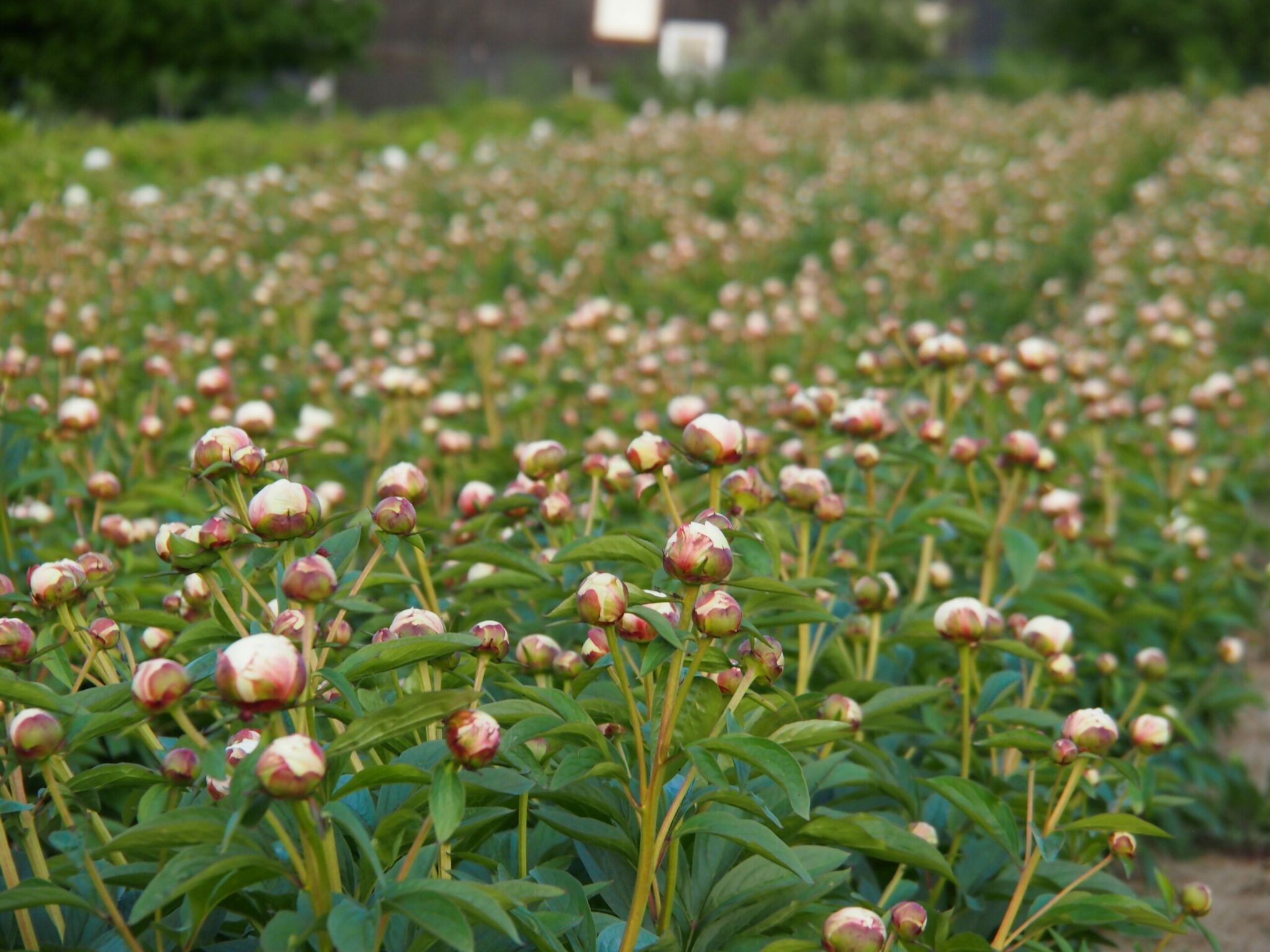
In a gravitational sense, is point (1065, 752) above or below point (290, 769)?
below

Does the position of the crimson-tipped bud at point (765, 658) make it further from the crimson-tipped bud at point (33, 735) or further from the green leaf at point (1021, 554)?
the green leaf at point (1021, 554)

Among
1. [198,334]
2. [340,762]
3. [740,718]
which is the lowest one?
[198,334]

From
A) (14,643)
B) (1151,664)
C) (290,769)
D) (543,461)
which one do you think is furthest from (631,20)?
(290,769)

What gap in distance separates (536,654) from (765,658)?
0.33 metres

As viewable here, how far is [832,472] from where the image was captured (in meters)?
2.75

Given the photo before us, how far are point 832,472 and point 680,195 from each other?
5739 millimetres

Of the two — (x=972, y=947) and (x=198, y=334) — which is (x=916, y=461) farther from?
(x=198, y=334)

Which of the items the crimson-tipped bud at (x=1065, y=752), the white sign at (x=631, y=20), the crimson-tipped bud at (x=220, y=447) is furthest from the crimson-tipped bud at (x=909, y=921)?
the white sign at (x=631, y=20)

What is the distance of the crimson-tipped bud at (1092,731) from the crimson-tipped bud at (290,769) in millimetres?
899

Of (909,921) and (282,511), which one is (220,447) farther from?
(909,921)

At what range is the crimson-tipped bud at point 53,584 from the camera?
1347mm

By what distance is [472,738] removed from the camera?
1.09 meters


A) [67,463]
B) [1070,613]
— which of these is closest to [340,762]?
[67,463]

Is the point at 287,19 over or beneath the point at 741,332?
over
